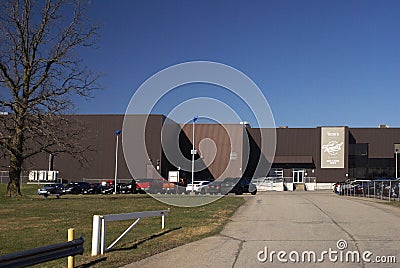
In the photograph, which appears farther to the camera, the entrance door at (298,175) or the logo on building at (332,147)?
the entrance door at (298,175)

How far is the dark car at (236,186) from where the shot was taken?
49997 millimetres

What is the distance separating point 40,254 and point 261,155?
60017 millimetres

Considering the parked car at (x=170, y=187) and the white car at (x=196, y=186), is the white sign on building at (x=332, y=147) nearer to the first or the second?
the white car at (x=196, y=186)

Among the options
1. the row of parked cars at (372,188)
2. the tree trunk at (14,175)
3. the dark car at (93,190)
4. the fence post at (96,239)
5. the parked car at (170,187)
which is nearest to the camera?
the fence post at (96,239)

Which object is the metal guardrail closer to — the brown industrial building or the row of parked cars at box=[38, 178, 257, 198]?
the row of parked cars at box=[38, 178, 257, 198]

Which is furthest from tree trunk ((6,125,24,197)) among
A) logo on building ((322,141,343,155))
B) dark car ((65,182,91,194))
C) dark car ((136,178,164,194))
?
logo on building ((322,141,343,155))

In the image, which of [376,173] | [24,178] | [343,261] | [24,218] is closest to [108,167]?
[24,178]

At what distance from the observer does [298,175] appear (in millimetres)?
79625

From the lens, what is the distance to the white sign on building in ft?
255

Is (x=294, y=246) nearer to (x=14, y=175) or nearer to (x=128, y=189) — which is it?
(x=14, y=175)

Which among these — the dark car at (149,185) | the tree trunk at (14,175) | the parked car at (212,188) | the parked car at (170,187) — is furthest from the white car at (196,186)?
the tree trunk at (14,175)

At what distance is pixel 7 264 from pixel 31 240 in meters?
8.48

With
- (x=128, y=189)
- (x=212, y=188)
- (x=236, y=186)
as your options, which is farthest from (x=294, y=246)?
(x=128, y=189)

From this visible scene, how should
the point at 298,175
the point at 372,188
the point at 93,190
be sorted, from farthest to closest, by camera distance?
the point at 298,175 → the point at 93,190 → the point at 372,188
